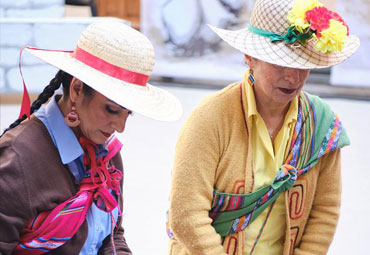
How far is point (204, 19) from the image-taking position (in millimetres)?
6953

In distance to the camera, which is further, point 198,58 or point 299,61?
point 198,58

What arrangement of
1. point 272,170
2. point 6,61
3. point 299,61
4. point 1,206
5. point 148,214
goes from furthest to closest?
point 6,61 < point 148,214 < point 272,170 < point 299,61 < point 1,206

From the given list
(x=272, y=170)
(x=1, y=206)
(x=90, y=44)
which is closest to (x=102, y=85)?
(x=90, y=44)

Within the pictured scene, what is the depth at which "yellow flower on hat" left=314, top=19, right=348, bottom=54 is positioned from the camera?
1688mm

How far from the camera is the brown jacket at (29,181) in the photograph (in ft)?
4.48

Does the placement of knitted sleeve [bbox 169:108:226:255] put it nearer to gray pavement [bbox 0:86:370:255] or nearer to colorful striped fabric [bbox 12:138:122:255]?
colorful striped fabric [bbox 12:138:122:255]

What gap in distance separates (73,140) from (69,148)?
0.03 m

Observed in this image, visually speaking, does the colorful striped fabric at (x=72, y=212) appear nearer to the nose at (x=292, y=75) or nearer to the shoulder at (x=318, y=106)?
the nose at (x=292, y=75)

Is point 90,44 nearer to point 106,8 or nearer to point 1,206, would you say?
point 1,206

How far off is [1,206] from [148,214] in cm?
211

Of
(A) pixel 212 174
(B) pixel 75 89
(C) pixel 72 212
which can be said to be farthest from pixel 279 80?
(C) pixel 72 212

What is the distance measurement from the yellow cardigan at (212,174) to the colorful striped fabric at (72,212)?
9.5 inches

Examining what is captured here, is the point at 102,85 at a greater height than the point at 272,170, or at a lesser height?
greater

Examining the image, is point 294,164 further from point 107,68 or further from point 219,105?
point 107,68
